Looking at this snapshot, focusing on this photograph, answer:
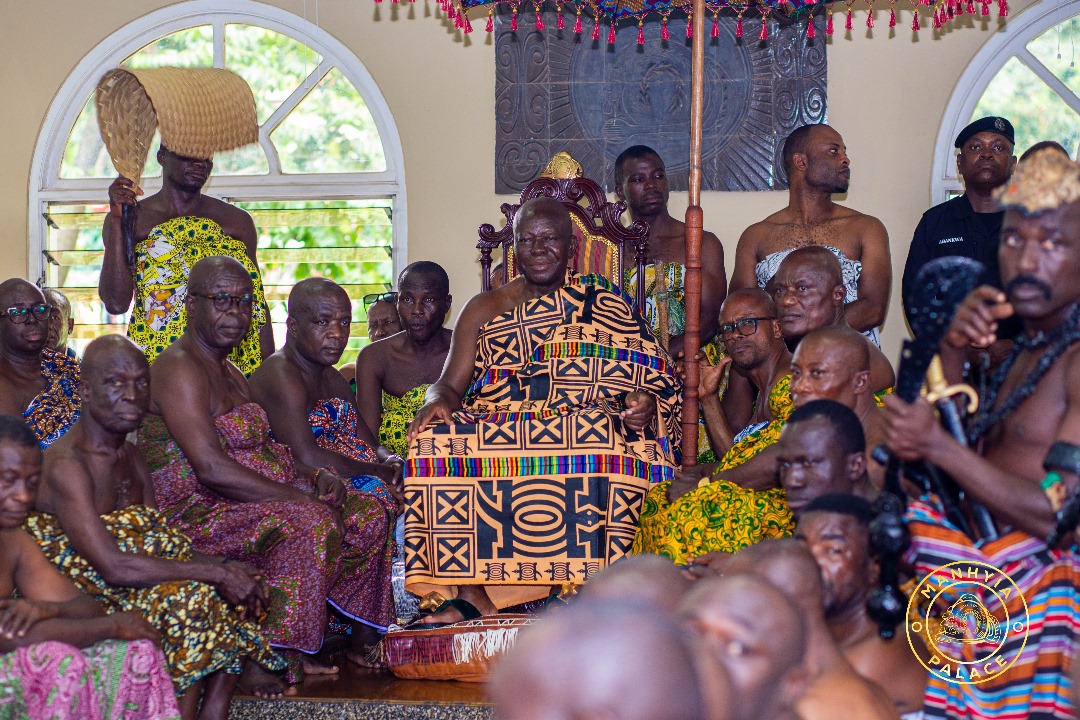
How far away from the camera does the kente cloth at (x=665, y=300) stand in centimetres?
552

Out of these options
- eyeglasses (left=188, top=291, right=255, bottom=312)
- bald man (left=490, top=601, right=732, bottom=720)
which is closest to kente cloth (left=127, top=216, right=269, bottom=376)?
eyeglasses (left=188, top=291, right=255, bottom=312)

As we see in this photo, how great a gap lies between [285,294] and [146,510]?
147 inches

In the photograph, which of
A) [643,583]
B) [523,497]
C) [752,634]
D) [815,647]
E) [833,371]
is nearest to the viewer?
[752,634]

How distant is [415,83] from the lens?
290 inches

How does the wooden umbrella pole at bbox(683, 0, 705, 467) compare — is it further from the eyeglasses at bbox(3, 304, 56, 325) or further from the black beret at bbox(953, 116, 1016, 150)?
the eyeglasses at bbox(3, 304, 56, 325)

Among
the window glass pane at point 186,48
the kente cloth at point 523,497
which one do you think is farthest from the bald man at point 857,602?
the window glass pane at point 186,48

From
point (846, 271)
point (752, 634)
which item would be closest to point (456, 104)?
point (846, 271)

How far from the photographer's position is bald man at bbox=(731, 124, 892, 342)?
17.7ft

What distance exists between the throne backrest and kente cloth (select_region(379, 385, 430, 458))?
0.64 m

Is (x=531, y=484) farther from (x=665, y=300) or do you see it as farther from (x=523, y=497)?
(x=665, y=300)

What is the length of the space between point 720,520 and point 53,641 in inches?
83.3

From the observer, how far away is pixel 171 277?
5.34 metres

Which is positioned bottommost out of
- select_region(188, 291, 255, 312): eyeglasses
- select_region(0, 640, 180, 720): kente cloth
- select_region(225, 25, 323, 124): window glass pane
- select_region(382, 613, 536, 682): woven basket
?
select_region(382, 613, 536, 682): woven basket

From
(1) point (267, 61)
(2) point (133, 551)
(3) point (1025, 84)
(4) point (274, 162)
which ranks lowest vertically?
(2) point (133, 551)
